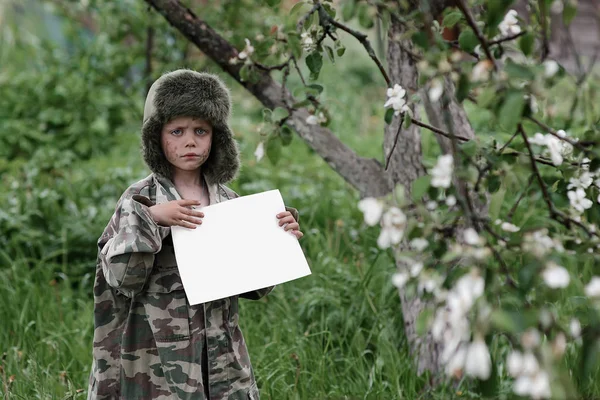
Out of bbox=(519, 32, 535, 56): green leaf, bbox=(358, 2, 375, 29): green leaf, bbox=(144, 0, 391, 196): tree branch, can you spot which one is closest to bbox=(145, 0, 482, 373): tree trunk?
bbox=(144, 0, 391, 196): tree branch

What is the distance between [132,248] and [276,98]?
107 cm

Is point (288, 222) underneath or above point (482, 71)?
underneath

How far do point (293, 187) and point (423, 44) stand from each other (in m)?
3.09

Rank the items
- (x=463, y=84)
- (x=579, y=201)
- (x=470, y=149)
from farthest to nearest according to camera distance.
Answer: (x=579, y=201) < (x=470, y=149) < (x=463, y=84)

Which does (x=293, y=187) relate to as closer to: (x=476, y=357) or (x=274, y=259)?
(x=274, y=259)

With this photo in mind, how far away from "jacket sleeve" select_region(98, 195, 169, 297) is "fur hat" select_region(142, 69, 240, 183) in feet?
0.65

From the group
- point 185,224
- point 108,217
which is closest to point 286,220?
point 185,224

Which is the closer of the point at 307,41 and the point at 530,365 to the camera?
the point at 530,365

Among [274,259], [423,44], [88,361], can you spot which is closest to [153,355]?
[274,259]

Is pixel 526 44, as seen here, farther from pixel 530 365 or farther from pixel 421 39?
pixel 530 365

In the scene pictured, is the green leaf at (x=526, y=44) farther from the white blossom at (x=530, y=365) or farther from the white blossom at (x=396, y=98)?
the white blossom at (x=530, y=365)

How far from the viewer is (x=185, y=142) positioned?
2.00 meters

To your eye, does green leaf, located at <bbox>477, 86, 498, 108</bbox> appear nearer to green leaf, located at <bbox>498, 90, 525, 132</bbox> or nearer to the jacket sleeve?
green leaf, located at <bbox>498, 90, 525, 132</bbox>

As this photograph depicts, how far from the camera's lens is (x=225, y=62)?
8.82ft
